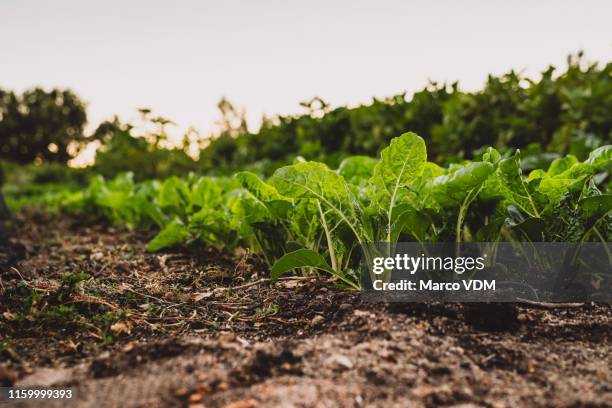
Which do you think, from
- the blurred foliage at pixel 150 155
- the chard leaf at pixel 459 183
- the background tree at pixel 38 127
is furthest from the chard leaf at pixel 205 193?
the background tree at pixel 38 127

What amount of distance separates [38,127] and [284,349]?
47.4 m

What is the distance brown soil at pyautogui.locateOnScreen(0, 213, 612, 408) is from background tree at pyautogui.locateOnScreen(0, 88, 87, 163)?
4585 centimetres

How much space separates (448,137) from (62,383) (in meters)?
3.68

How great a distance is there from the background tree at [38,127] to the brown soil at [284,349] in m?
45.8

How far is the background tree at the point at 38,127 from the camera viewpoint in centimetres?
4191

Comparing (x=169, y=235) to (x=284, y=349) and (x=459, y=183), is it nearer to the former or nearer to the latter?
(x=284, y=349)

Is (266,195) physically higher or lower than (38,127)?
lower

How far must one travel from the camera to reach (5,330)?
1.71 m

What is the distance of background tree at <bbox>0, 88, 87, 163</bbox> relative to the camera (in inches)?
1650

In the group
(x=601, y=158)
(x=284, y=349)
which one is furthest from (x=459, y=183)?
(x=284, y=349)

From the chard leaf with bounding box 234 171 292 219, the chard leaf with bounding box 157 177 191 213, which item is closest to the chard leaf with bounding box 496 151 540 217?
the chard leaf with bounding box 234 171 292 219

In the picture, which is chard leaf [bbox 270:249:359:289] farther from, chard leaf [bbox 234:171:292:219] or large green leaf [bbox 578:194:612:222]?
large green leaf [bbox 578:194:612:222]

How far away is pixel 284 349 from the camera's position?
58.4 inches

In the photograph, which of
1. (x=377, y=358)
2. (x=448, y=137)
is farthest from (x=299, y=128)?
(x=377, y=358)
